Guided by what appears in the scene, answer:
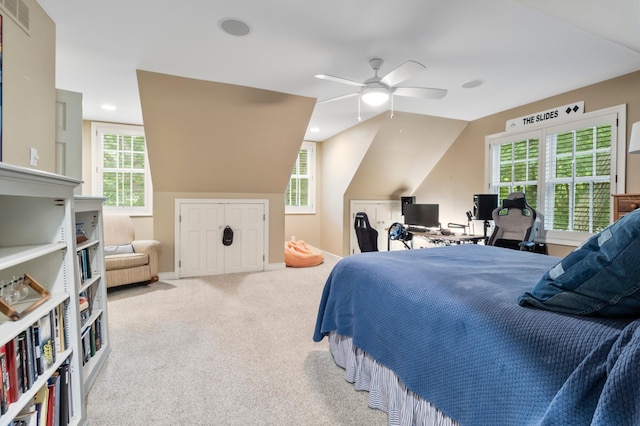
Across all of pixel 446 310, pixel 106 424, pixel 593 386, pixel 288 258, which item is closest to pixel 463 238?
pixel 288 258

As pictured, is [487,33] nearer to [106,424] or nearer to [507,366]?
[507,366]

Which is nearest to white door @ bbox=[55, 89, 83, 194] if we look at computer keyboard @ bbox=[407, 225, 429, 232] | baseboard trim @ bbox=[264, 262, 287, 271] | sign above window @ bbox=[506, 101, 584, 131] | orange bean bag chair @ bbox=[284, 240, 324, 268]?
baseboard trim @ bbox=[264, 262, 287, 271]

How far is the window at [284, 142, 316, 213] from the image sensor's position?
20.9 ft

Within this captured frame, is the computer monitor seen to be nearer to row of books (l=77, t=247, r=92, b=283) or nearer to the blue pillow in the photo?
the blue pillow

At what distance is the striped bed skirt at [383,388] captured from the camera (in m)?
1.34

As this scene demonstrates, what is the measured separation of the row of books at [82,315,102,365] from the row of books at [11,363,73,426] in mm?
515

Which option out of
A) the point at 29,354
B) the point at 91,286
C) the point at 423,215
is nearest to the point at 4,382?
the point at 29,354

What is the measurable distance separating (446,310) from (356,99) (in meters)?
3.31

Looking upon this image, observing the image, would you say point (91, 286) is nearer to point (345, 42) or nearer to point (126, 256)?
point (126, 256)

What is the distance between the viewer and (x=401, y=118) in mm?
4617

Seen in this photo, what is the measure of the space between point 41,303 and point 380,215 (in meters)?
5.25

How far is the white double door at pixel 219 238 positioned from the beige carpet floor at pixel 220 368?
1.09m

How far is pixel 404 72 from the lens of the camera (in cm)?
243

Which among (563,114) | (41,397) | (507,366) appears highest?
(563,114)
